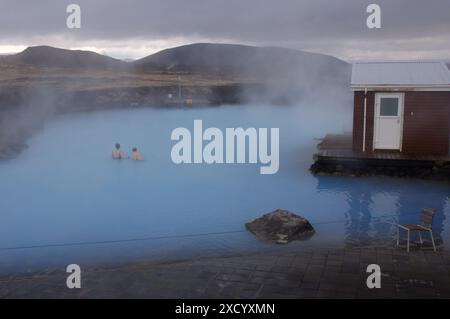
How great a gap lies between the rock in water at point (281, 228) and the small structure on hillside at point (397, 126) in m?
4.03

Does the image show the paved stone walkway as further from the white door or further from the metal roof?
the metal roof

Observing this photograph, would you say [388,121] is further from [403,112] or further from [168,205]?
[168,205]

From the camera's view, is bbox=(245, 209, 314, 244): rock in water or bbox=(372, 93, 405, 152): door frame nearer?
bbox=(245, 209, 314, 244): rock in water

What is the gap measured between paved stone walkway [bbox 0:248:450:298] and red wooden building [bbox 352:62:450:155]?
621 centimetres

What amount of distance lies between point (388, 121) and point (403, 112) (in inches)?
16.2

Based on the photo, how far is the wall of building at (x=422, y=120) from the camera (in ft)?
38.7

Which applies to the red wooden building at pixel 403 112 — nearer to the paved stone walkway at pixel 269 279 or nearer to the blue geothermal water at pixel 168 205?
the blue geothermal water at pixel 168 205

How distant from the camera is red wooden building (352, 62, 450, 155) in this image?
464 inches

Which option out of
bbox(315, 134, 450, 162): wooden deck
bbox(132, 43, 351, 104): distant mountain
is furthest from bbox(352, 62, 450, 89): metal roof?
bbox(132, 43, 351, 104): distant mountain

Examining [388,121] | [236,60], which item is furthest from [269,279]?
[236,60]

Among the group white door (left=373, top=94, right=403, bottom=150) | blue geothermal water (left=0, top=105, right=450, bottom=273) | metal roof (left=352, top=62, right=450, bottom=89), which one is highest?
metal roof (left=352, top=62, right=450, bottom=89)

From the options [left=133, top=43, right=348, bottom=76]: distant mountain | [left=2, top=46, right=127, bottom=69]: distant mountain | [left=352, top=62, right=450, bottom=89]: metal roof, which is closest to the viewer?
[left=352, top=62, right=450, bottom=89]: metal roof

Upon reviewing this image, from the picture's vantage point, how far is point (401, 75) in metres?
12.3
